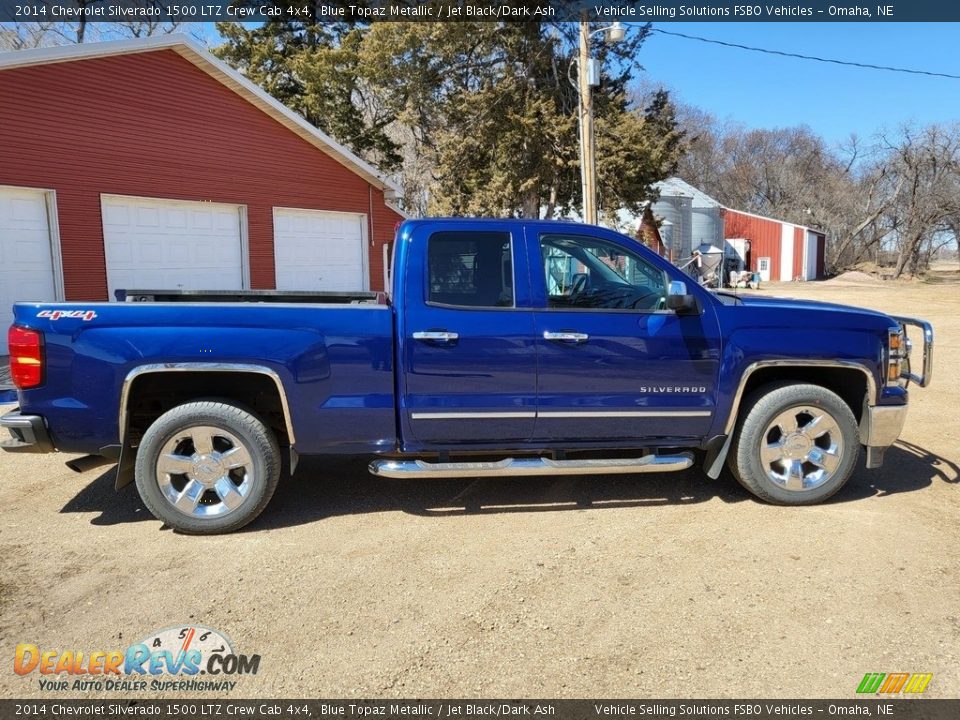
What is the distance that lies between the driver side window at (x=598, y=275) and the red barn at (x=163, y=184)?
10.2 metres

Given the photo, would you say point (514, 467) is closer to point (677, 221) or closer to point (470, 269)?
point (470, 269)

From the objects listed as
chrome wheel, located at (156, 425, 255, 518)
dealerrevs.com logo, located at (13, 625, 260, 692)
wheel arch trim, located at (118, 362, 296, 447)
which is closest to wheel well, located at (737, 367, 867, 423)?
wheel arch trim, located at (118, 362, 296, 447)

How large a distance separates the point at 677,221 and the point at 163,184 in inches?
1236

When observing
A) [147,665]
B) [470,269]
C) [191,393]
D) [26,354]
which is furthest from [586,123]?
[147,665]

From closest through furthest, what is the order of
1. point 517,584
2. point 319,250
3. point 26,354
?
point 517,584
point 26,354
point 319,250

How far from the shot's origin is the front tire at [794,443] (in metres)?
4.46

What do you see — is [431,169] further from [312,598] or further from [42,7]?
[312,598]

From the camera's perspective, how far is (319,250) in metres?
15.5

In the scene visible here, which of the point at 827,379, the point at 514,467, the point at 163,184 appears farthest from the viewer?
the point at 163,184

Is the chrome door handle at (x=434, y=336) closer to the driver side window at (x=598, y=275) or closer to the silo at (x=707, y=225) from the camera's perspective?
the driver side window at (x=598, y=275)

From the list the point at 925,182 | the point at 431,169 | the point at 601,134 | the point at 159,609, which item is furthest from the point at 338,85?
the point at 925,182

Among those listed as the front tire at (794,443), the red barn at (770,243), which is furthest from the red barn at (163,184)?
the red barn at (770,243)

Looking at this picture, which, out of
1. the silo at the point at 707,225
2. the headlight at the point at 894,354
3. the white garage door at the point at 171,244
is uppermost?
the silo at the point at 707,225

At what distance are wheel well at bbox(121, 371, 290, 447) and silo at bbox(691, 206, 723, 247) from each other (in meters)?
40.3
